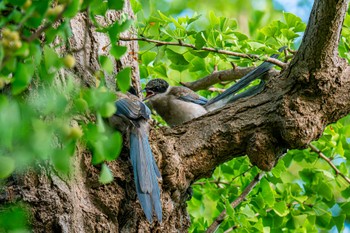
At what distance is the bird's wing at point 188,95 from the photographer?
5316mm

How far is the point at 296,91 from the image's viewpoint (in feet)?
12.0

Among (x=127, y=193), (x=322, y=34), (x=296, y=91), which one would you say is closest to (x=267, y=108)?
(x=296, y=91)

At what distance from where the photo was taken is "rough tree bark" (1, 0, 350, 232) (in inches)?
128

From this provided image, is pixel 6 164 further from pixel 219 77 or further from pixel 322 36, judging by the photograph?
pixel 219 77

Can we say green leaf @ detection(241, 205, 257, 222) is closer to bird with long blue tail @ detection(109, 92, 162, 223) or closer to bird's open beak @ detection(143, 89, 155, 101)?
bird with long blue tail @ detection(109, 92, 162, 223)

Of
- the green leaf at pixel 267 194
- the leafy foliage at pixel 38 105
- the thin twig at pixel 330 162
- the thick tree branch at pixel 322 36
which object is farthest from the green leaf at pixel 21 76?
the thin twig at pixel 330 162

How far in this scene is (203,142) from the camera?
12.5 feet

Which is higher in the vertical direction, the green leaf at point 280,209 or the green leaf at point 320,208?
the green leaf at point 280,209

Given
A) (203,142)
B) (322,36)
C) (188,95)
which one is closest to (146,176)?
(203,142)

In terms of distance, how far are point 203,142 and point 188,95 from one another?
1.62 metres

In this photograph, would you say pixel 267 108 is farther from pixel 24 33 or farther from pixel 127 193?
pixel 24 33

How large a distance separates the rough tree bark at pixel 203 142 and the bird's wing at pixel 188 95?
1328 mm

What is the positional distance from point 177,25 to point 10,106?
228 cm

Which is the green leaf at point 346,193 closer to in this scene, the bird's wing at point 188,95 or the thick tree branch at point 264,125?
the thick tree branch at point 264,125
